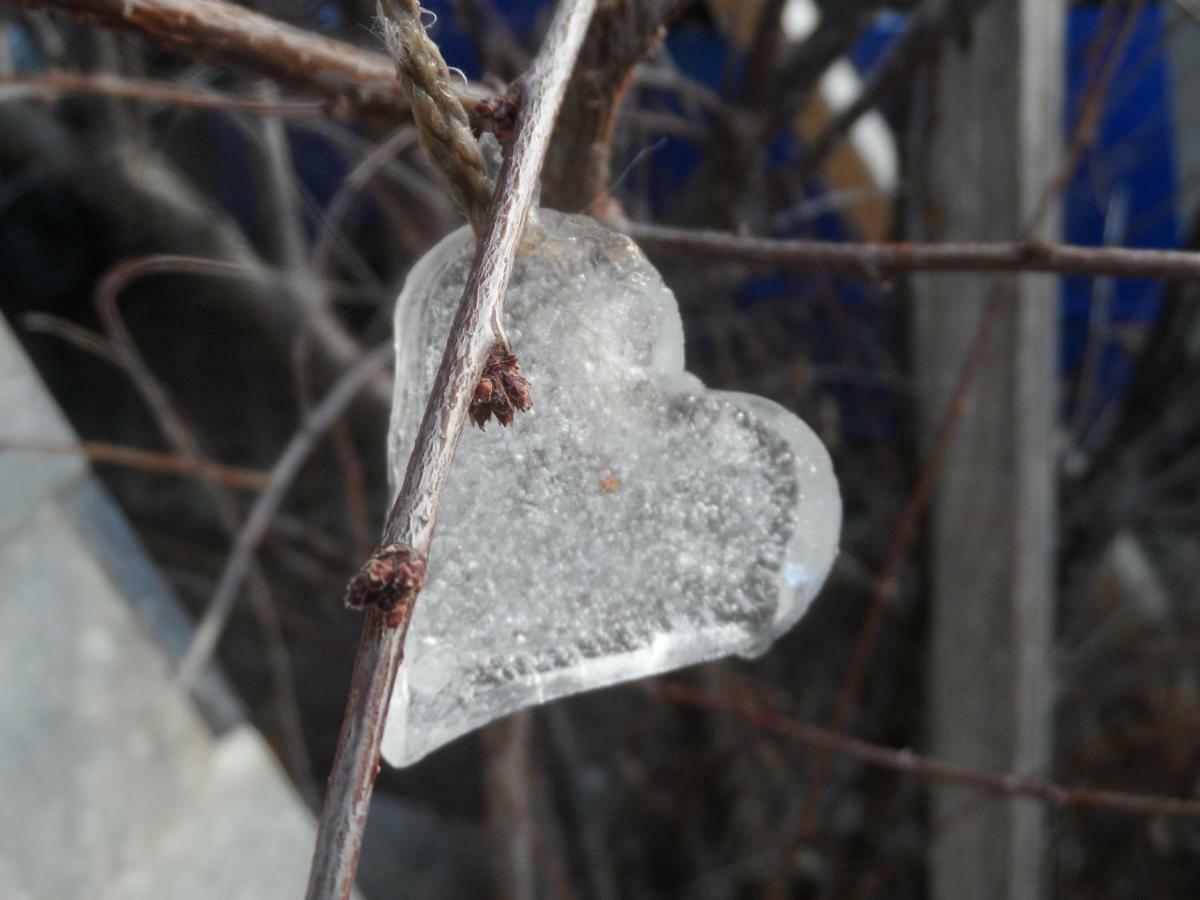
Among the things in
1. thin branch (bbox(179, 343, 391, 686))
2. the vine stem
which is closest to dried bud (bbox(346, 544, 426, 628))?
the vine stem

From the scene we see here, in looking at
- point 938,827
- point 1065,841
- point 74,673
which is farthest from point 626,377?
point 1065,841

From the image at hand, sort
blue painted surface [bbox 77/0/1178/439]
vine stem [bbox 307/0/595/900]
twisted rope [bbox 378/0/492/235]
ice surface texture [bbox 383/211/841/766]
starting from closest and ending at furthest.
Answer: vine stem [bbox 307/0/595/900] < twisted rope [bbox 378/0/492/235] < ice surface texture [bbox 383/211/841/766] < blue painted surface [bbox 77/0/1178/439]

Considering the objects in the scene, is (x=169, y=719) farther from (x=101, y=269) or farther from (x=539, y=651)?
(x=101, y=269)

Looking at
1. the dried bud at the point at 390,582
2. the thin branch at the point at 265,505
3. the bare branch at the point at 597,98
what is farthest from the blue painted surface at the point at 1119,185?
the dried bud at the point at 390,582

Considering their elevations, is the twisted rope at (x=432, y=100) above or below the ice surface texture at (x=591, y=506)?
above

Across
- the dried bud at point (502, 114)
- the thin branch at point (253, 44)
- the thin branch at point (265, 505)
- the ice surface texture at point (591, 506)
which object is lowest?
the thin branch at point (265, 505)

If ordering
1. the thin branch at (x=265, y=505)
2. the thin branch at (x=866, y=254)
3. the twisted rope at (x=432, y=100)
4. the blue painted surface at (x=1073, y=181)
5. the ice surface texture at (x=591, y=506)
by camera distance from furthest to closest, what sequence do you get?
the blue painted surface at (x=1073, y=181) → the thin branch at (x=265, y=505) → the thin branch at (x=866, y=254) → the ice surface texture at (x=591, y=506) → the twisted rope at (x=432, y=100)

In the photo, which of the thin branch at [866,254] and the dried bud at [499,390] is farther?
the thin branch at [866,254]

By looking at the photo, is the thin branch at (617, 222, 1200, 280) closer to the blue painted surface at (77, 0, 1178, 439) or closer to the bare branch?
the bare branch

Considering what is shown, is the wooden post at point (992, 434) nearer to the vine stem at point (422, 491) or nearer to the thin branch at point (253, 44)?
the thin branch at point (253, 44)
